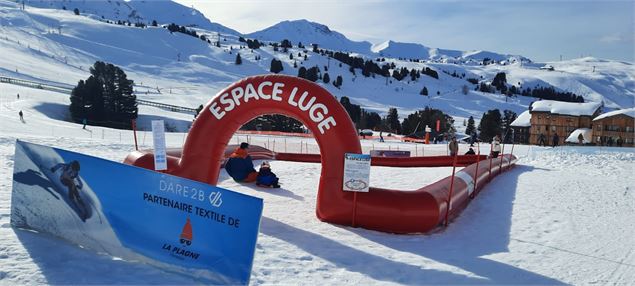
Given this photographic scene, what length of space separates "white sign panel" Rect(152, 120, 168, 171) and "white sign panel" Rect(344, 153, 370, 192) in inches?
137

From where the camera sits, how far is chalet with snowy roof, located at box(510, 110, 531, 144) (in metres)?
53.0

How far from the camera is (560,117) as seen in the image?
46250 millimetres

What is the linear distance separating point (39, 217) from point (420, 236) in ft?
18.1

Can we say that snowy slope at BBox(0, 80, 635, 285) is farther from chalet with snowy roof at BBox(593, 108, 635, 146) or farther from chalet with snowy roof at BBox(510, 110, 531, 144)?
chalet with snowy roof at BBox(510, 110, 531, 144)

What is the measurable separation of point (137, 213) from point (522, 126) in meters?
54.3

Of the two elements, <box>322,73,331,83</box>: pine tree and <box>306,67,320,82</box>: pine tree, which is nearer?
<box>306,67,320,82</box>: pine tree

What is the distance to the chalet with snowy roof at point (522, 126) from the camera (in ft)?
174

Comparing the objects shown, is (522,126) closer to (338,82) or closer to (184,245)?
(184,245)

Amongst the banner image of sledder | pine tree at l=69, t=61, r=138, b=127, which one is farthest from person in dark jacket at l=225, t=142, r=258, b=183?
pine tree at l=69, t=61, r=138, b=127

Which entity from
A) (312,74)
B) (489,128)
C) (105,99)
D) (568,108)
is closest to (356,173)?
(105,99)

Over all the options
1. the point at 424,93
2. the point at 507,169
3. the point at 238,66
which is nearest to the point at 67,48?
the point at 238,66

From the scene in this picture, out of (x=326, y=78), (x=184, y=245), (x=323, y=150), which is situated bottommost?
(x=184, y=245)

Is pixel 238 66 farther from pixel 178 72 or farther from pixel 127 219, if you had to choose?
pixel 127 219

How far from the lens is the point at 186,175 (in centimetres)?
870
